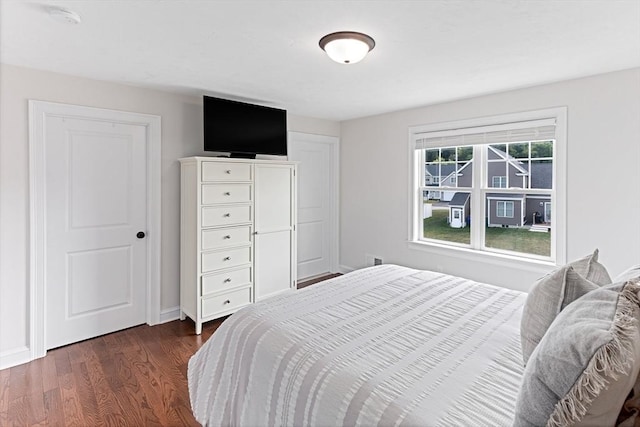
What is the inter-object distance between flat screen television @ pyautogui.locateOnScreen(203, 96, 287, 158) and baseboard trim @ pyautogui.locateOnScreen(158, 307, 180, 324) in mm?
1694

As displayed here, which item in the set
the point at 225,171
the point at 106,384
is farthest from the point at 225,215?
the point at 106,384

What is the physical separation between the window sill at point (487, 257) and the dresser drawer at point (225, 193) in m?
2.12

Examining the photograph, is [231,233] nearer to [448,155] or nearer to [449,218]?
[449,218]

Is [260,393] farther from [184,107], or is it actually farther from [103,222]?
[184,107]

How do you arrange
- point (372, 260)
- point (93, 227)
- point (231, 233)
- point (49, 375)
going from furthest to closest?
point (372, 260), point (231, 233), point (93, 227), point (49, 375)

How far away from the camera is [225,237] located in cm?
335

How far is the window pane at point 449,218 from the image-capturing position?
3.90 metres

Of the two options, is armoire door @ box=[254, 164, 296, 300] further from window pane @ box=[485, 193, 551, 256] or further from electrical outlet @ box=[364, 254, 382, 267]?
window pane @ box=[485, 193, 551, 256]

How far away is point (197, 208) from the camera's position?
10.3 ft

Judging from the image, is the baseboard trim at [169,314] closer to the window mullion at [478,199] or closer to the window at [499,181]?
the window mullion at [478,199]

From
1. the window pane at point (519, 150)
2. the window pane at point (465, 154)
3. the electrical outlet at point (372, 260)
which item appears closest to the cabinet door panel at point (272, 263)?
the electrical outlet at point (372, 260)

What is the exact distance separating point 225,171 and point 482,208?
2794mm

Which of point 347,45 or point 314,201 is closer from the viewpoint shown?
point 347,45

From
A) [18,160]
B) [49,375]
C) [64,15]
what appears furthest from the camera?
[18,160]
